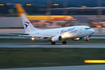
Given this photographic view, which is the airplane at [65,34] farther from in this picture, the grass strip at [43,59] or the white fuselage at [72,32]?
the grass strip at [43,59]

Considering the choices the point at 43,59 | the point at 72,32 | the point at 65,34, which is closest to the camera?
the point at 43,59

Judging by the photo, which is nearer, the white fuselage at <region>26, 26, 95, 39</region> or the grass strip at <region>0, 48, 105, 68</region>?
the grass strip at <region>0, 48, 105, 68</region>

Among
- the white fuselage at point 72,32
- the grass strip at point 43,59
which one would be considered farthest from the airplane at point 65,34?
the grass strip at point 43,59

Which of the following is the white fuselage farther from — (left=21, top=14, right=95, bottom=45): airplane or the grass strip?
the grass strip

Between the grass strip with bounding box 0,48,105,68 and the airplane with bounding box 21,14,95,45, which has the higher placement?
the grass strip with bounding box 0,48,105,68

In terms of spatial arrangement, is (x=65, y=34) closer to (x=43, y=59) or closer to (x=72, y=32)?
(x=72, y=32)

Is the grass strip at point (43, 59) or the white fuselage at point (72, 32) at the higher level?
the grass strip at point (43, 59)

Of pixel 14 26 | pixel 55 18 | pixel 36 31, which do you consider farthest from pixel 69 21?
pixel 36 31

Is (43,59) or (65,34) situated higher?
(43,59)

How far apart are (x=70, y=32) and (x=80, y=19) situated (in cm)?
5685

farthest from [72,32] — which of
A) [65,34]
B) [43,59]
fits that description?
[43,59]

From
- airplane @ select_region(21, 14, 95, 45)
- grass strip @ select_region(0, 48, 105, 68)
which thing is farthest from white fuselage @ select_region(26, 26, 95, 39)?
grass strip @ select_region(0, 48, 105, 68)

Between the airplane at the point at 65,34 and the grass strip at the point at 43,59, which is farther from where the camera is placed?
the airplane at the point at 65,34

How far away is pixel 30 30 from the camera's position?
3069 centimetres
